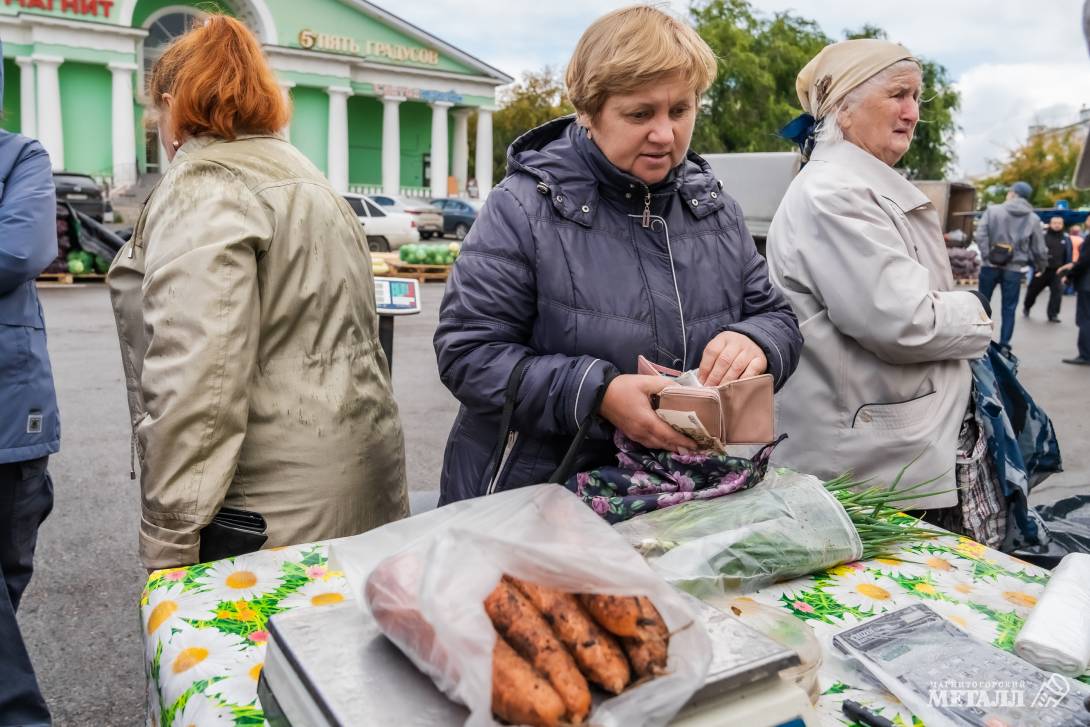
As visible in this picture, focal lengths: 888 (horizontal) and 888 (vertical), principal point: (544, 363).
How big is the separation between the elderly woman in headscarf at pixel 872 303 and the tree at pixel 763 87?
87.4 feet

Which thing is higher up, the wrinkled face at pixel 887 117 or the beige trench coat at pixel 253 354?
the wrinkled face at pixel 887 117

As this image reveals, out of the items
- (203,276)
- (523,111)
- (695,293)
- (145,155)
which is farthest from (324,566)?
(523,111)

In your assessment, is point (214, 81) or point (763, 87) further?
point (763, 87)

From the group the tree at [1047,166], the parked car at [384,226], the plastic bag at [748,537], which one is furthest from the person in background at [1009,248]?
the tree at [1047,166]

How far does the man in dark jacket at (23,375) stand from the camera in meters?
2.31

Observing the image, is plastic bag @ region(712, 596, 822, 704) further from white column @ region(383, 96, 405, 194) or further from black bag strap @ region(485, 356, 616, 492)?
white column @ region(383, 96, 405, 194)

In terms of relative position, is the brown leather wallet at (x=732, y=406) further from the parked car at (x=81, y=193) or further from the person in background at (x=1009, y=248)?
the parked car at (x=81, y=193)

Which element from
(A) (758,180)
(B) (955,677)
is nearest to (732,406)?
(B) (955,677)

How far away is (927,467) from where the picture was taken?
7.17ft

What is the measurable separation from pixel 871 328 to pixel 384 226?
1958 cm

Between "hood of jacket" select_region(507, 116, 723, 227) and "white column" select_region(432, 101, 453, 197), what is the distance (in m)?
33.9

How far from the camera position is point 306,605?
1.33 meters

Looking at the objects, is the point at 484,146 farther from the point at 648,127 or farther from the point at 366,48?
the point at 648,127

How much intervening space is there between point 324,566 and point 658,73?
1025 millimetres
